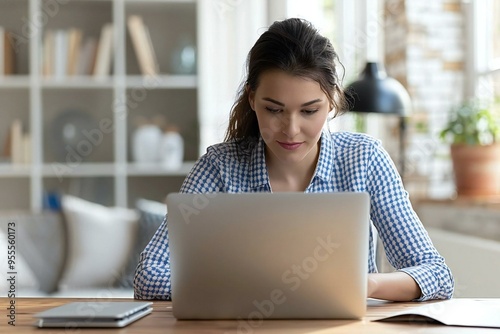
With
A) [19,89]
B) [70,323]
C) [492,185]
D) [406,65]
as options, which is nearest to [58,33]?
[19,89]

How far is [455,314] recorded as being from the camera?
1491mm

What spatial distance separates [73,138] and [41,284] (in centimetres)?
130

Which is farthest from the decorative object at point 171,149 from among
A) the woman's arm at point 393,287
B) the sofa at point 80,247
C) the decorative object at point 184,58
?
the woman's arm at point 393,287

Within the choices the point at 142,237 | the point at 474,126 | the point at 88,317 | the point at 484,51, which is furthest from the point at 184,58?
the point at 88,317

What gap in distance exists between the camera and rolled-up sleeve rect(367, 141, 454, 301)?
176 centimetres

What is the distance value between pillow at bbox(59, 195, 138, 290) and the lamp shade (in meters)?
1.49

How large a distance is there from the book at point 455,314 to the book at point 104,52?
3764 millimetres

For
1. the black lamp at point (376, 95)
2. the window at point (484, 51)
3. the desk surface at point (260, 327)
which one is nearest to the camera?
the desk surface at point (260, 327)

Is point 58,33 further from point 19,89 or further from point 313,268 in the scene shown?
point 313,268

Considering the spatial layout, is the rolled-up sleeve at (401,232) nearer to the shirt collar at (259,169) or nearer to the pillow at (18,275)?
the shirt collar at (259,169)

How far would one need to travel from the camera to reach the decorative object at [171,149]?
5090mm

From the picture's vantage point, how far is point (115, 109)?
17.1 ft

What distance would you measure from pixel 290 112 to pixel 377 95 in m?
1.51

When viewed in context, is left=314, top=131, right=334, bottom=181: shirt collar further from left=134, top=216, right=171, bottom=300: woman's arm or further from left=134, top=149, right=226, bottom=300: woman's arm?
left=134, top=216, right=171, bottom=300: woman's arm
